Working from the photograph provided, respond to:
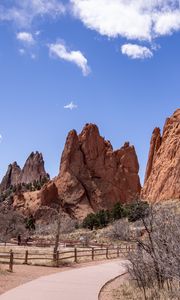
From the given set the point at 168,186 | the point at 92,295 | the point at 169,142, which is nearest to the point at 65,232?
the point at 168,186

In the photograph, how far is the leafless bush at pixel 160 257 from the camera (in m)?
10.9

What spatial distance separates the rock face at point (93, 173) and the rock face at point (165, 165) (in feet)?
36.8

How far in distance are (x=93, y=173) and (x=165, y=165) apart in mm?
26107

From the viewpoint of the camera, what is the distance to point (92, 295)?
607 inches

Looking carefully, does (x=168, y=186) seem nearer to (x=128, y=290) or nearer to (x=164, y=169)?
(x=164, y=169)

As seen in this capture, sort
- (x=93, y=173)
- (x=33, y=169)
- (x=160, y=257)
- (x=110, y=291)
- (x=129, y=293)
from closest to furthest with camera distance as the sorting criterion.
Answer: (x=160, y=257) < (x=129, y=293) < (x=110, y=291) < (x=93, y=173) < (x=33, y=169)

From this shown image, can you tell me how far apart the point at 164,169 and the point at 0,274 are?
7805 centimetres

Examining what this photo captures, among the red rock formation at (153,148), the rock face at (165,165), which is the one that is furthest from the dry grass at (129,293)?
the red rock formation at (153,148)

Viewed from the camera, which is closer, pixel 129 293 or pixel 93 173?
pixel 129 293

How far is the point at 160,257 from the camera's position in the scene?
12391mm

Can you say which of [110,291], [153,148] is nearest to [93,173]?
[153,148]

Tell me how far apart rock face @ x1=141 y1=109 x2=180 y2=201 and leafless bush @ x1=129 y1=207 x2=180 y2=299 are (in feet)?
236

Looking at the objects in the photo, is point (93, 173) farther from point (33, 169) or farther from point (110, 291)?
point (110, 291)

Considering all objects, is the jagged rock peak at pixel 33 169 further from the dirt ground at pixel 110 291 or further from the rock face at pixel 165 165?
the dirt ground at pixel 110 291
